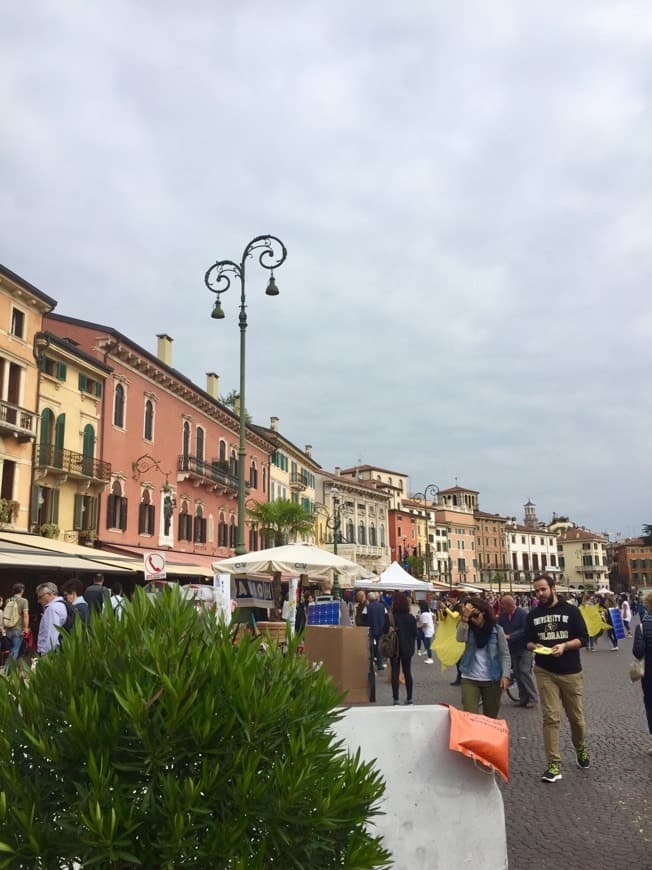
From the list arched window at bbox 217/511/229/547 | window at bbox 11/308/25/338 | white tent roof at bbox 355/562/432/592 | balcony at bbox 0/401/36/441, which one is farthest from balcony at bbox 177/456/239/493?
white tent roof at bbox 355/562/432/592

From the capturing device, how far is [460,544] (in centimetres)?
11319

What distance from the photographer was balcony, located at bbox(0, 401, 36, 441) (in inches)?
973

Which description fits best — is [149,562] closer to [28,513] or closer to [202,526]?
[28,513]

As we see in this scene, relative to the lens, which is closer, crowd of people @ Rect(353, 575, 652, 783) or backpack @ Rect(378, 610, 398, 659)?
crowd of people @ Rect(353, 575, 652, 783)

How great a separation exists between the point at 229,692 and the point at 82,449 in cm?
2833

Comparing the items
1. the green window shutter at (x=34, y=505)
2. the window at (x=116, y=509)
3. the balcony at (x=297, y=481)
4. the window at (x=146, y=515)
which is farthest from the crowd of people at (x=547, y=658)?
the balcony at (x=297, y=481)

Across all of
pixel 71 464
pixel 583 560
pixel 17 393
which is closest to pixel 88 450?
pixel 71 464

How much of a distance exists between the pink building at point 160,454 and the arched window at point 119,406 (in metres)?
0.04

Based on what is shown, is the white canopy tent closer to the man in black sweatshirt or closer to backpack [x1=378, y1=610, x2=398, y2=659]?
backpack [x1=378, y1=610, x2=398, y2=659]

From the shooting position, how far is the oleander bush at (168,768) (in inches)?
92.8

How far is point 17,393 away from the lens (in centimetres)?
2570

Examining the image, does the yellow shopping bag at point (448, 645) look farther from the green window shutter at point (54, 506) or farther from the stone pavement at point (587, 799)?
the green window shutter at point (54, 506)

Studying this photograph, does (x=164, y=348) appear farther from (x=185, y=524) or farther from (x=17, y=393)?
(x=17, y=393)

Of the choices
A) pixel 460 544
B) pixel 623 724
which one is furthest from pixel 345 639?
pixel 460 544
